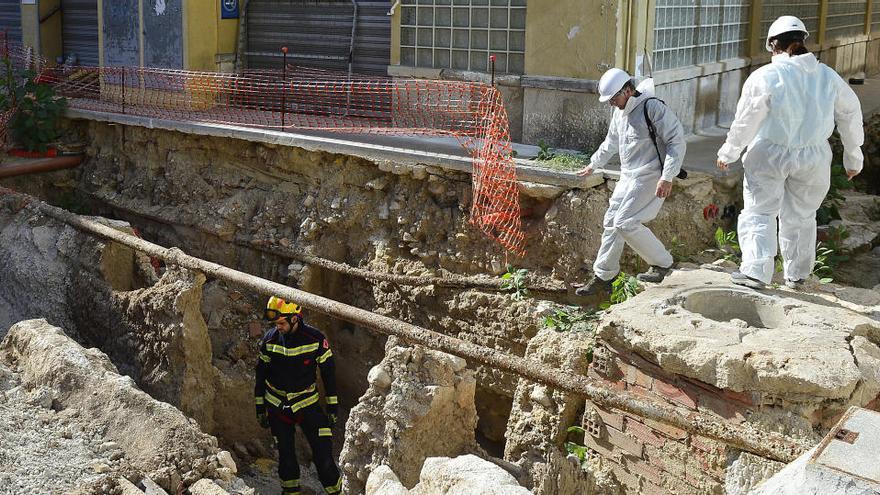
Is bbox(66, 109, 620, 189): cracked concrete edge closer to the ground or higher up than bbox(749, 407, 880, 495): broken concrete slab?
higher up

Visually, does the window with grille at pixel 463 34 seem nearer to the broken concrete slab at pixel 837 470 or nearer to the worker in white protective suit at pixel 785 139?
the worker in white protective suit at pixel 785 139

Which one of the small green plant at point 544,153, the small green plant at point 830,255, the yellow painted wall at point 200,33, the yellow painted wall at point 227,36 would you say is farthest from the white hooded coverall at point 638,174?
the yellow painted wall at point 227,36

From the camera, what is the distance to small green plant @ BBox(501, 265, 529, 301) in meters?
9.23

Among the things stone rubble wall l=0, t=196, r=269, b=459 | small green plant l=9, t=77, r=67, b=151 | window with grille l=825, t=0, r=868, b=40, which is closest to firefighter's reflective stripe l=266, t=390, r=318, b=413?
stone rubble wall l=0, t=196, r=269, b=459

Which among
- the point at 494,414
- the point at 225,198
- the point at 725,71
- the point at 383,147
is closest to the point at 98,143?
the point at 225,198

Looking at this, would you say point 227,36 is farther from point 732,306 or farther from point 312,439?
point 732,306

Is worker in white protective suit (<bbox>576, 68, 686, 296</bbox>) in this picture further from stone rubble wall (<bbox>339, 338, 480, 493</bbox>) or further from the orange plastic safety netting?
stone rubble wall (<bbox>339, 338, 480, 493</bbox>)

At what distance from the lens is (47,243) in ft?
34.5

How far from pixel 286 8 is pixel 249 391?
635 centimetres

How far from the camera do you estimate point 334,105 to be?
13.2 meters

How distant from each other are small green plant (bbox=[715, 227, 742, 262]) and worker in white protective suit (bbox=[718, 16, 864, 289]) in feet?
4.32

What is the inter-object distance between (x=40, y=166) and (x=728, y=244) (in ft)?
31.0

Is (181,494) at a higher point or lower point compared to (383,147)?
lower

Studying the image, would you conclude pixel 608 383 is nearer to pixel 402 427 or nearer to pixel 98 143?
pixel 402 427
